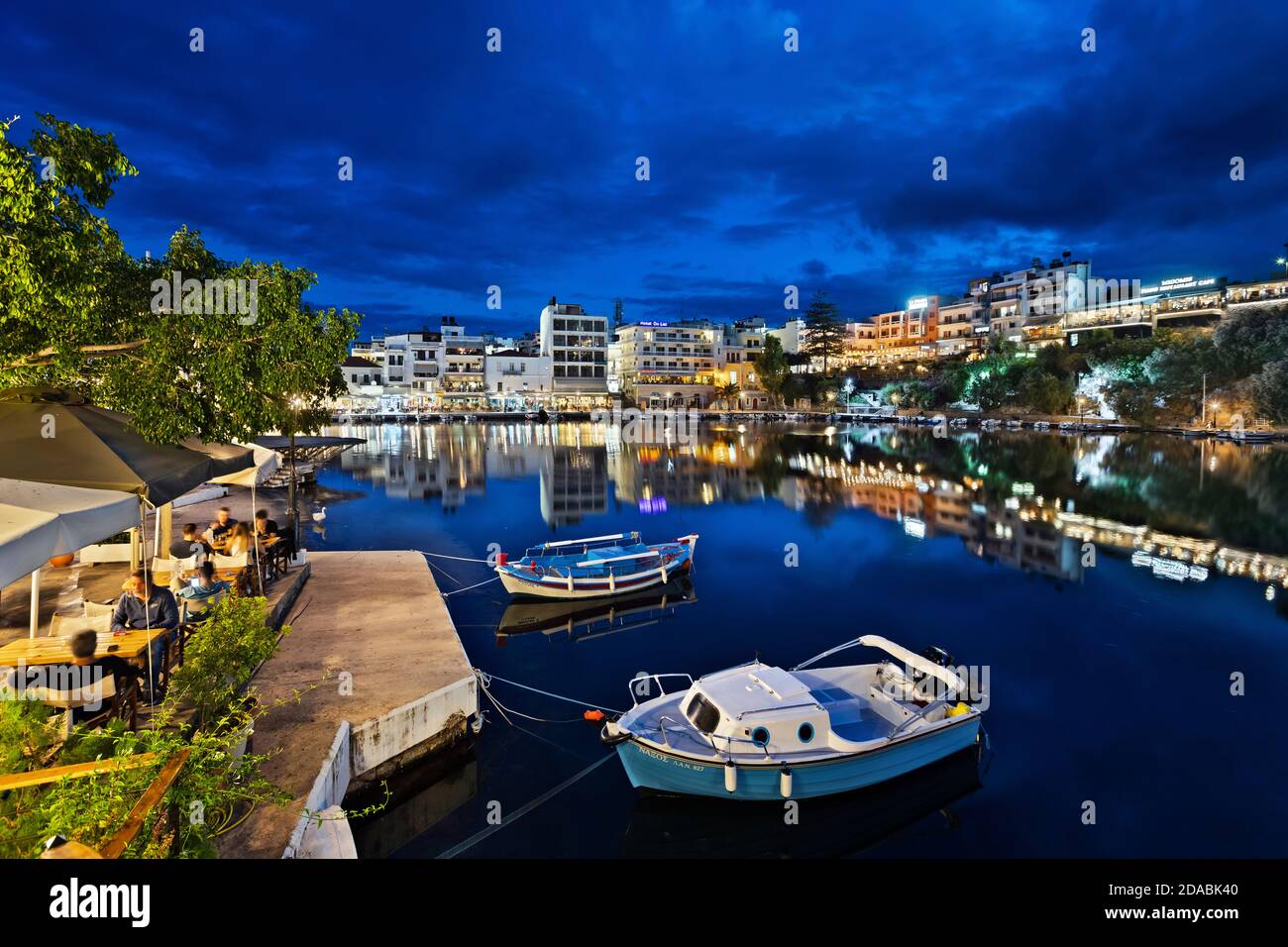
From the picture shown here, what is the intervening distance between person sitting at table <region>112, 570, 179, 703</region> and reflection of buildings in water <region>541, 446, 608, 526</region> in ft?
83.5

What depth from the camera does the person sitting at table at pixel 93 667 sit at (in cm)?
754

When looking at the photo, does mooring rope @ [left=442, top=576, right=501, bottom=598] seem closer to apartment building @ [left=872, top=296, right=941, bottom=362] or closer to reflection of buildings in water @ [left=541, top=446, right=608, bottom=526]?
reflection of buildings in water @ [left=541, top=446, right=608, bottom=526]

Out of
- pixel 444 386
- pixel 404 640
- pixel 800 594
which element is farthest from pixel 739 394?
pixel 404 640

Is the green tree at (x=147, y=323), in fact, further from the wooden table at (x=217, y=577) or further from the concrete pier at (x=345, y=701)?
the concrete pier at (x=345, y=701)

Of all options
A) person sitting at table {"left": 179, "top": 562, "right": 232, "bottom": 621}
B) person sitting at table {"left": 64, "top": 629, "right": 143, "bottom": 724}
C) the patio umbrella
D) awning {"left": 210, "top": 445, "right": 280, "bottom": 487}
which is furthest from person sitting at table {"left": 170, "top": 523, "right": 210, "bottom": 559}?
person sitting at table {"left": 64, "top": 629, "right": 143, "bottom": 724}

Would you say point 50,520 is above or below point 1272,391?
below

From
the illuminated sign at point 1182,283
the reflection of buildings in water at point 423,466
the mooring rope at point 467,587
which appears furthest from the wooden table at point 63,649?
the illuminated sign at point 1182,283

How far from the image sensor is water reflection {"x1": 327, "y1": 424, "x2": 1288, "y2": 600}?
31141 millimetres

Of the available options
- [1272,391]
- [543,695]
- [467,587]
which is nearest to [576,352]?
[1272,391]

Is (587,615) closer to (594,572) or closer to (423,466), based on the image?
Result: (594,572)

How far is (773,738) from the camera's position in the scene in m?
10.6

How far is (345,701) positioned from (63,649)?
11.3 ft

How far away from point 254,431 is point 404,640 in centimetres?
444

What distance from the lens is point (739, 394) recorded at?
5802 inches
